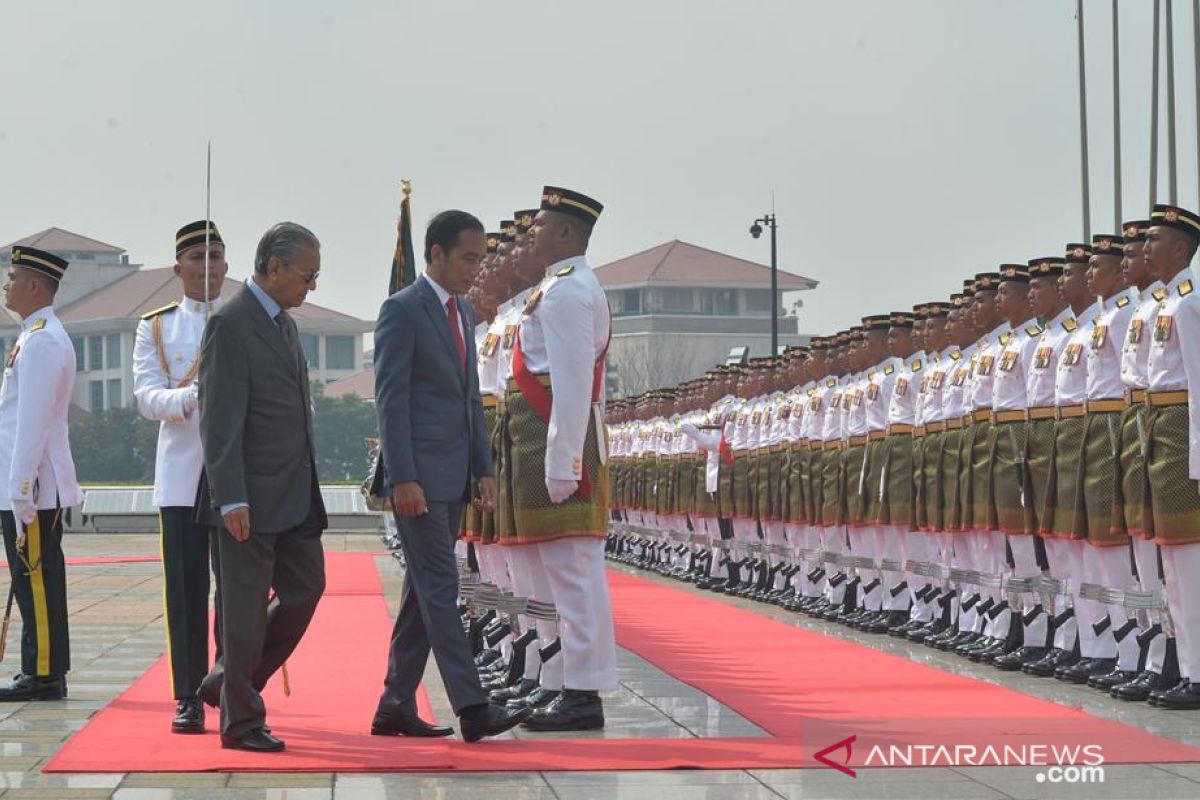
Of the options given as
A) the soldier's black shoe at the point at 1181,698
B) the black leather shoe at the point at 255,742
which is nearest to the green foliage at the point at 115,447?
the soldier's black shoe at the point at 1181,698

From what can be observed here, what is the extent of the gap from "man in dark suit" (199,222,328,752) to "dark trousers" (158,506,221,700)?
23.4 inches

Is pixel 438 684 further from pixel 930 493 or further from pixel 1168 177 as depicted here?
pixel 1168 177

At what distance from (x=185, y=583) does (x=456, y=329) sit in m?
1.65

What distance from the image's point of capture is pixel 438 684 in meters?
10.1

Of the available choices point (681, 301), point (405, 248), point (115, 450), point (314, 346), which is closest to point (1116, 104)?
point (405, 248)

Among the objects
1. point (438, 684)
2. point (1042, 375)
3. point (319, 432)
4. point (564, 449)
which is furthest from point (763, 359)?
point (319, 432)

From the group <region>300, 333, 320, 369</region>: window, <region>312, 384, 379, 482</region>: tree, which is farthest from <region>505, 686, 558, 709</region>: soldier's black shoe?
<region>300, 333, 320, 369</region>: window

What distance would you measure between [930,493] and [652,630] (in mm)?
2241

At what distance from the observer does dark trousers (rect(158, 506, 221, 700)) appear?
28.3 ft

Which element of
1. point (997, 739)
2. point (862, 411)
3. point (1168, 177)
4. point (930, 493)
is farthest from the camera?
point (1168, 177)

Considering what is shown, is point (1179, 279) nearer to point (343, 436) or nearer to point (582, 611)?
point (582, 611)

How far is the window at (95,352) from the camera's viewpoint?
113 m

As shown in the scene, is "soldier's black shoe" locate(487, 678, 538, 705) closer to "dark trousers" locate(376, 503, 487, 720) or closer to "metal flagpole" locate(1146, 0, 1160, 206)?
"dark trousers" locate(376, 503, 487, 720)

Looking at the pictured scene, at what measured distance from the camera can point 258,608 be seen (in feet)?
25.3
